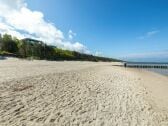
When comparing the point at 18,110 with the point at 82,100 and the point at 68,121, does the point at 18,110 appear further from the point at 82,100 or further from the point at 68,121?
the point at 82,100

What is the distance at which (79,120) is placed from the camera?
21.5 feet

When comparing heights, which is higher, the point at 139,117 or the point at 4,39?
the point at 4,39

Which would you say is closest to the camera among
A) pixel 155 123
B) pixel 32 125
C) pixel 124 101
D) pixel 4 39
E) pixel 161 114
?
pixel 32 125

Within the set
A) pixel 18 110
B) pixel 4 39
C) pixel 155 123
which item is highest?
pixel 4 39

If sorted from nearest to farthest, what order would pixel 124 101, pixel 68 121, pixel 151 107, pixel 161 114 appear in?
1. pixel 68 121
2. pixel 161 114
3. pixel 151 107
4. pixel 124 101

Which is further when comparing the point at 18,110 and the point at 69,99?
the point at 69,99

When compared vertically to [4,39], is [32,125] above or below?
below

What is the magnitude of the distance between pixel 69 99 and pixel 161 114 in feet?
16.7

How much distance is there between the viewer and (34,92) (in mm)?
10047

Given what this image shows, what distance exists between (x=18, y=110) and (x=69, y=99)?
3.10m

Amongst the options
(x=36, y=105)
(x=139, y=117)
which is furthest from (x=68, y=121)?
(x=139, y=117)

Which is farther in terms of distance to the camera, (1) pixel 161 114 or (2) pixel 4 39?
(2) pixel 4 39

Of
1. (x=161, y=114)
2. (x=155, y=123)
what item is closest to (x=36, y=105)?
(x=155, y=123)

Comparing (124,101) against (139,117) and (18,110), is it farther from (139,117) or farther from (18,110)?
(18,110)
